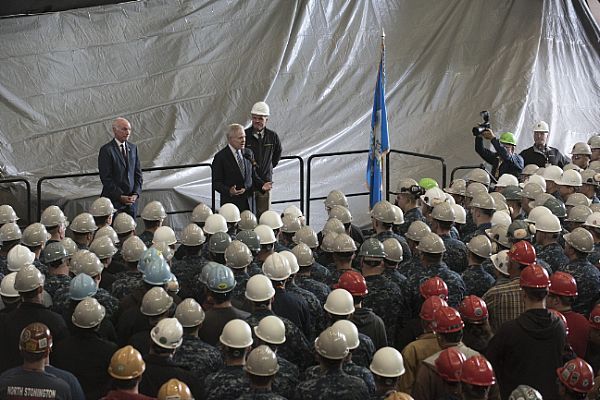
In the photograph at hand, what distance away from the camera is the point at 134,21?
15.8m

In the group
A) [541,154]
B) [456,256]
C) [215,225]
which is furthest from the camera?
[541,154]

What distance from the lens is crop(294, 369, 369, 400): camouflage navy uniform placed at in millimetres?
6711

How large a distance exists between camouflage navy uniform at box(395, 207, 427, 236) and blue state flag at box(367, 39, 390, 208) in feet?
6.40

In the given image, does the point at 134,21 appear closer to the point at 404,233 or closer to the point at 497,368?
the point at 404,233

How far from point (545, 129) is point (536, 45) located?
3077 millimetres

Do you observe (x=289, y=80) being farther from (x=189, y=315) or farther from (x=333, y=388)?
(x=333, y=388)

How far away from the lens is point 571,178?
12469 mm

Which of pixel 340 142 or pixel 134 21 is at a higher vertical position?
pixel 134 21

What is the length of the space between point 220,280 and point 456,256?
2.91m

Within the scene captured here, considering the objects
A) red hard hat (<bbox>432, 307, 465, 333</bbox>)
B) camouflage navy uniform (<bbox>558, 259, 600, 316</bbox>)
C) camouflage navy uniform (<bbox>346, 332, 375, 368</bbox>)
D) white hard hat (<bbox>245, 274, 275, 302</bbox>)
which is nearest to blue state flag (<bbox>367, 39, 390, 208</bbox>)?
camouflage navy uniform (<bbox>558, 259, 600, 316</bbox>)

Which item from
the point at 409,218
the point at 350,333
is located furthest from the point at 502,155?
the point at 350,333

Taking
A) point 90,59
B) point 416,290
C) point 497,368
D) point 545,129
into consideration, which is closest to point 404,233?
point 416,290

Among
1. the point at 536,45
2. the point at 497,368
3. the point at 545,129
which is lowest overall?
the point at 497,368

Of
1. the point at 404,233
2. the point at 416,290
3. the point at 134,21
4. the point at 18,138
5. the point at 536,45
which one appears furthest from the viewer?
the point at 536,45
